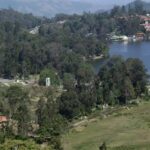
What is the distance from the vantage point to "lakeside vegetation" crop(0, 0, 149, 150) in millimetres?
27531

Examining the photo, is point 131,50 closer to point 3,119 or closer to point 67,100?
point 67,100

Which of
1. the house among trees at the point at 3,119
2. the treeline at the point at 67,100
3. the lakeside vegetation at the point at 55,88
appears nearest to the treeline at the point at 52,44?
the lakeside vegetation at the point at 55,88

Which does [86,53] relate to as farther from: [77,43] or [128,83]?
[128,83]

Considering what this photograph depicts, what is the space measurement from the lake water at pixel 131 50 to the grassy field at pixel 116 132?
25.1m

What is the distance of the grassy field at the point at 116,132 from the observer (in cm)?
2616

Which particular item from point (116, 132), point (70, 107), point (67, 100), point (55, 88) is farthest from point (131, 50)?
point (116, 132)

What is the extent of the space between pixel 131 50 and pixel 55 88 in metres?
30.4

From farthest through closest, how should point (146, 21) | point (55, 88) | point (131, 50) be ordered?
1. point (146, 21)
2. point (131, 50)
3. point (55, 88)

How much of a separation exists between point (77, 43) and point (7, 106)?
3324 cm

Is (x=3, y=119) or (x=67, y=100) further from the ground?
(x=67, y=100)

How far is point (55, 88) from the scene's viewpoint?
41062 mm

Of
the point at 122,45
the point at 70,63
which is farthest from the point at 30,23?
the point at 70,63

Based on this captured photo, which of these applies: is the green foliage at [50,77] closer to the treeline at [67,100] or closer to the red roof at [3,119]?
the treeline at [67,100]

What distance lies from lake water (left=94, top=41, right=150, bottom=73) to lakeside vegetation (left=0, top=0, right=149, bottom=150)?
9.91 feet
